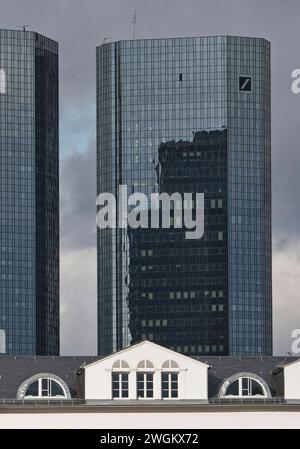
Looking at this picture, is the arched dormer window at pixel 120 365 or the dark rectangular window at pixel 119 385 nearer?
the dark rectangular window at pixel 119 385

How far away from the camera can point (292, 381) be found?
167625 mm

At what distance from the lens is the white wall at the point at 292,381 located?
167125 mm

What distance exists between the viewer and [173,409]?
163 metres

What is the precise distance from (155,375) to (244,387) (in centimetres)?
646

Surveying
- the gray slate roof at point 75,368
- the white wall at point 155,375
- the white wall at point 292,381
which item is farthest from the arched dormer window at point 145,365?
the white wall at point 292,381

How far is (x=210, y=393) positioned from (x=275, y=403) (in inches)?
195

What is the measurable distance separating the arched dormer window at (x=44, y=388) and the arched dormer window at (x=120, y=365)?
397cm

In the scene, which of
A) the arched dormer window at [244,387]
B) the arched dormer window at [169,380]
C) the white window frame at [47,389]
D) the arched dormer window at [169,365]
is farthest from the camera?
the arched dormer window at [169,365]

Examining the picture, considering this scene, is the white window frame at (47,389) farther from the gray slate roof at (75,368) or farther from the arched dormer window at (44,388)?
the gray slate roof at (75,368)

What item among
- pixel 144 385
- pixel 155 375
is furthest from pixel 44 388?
pixel 155 375

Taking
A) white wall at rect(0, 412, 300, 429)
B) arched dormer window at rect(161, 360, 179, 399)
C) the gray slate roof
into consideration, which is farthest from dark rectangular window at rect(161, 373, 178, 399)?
white wall at rect(0, 412, 300, 429)

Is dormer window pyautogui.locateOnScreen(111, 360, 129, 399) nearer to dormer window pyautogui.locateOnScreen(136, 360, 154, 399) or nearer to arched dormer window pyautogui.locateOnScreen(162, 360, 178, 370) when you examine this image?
dormer window pyautogui.locateOnScreen(136, 360, 154, 399)

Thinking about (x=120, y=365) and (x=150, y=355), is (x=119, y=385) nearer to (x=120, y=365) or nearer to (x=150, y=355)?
(x=120, y=365)
